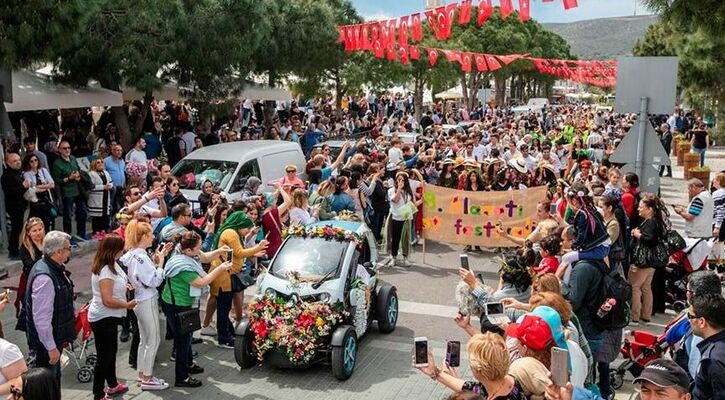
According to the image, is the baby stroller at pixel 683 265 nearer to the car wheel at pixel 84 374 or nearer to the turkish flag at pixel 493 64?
the car wheel at pixel 84 374

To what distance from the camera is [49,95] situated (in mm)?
16688

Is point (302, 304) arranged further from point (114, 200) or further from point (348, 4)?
point (348, 4)

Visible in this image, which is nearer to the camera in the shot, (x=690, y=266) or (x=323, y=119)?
(x=690, y=266)

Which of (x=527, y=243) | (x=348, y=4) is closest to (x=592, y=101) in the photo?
(x=348, y=4)

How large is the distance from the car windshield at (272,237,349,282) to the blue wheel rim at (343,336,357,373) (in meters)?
0.81

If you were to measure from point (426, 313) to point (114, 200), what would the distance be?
23.2 feet

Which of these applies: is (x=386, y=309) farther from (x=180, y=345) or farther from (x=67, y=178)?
(x=67, y=178)

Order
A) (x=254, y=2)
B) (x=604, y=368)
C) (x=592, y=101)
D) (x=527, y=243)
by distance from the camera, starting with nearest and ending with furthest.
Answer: (x=604, y=368) → (x=527, y=243) → (x=254, y=2) → (x=592, y=101)

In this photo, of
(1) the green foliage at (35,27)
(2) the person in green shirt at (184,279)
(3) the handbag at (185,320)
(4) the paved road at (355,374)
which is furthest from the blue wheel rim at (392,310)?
(1) the green foliage at (35,27)

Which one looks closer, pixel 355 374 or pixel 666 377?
pixel 666 377

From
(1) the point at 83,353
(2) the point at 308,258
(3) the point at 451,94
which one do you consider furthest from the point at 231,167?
(3) the point at 451,94

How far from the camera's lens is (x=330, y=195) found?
12.6 m

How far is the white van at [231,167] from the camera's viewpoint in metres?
14.8

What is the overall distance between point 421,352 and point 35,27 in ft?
34.8
